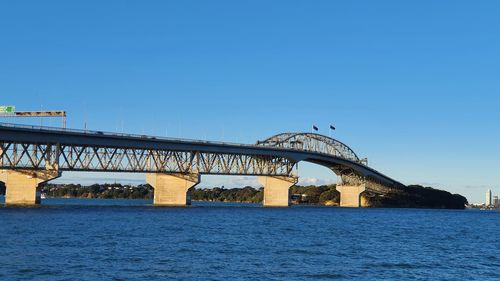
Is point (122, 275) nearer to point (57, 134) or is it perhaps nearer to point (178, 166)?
point (57, 134)

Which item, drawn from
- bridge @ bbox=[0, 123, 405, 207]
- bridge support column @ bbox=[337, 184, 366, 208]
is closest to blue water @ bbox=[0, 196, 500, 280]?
bridge @ bbox=[0, 123, 405, 207]

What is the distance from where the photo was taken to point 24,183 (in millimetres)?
103500

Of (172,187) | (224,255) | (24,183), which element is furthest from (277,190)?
(224,255)

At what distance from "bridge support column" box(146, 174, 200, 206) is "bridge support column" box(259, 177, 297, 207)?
3039 centimetres

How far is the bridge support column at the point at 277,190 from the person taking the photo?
518ft

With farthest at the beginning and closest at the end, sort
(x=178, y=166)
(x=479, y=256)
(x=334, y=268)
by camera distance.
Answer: (x=178, y=166) < (x=479, y=256) < (x=334, y=268)

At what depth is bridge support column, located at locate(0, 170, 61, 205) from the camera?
10281 centimetres

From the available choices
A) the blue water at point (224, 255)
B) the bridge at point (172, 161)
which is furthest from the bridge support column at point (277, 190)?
the blue water at point (224, 255)

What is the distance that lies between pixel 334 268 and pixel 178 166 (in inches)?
3609

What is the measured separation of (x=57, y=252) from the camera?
41.1m

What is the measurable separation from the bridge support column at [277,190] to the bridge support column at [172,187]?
99.7ft

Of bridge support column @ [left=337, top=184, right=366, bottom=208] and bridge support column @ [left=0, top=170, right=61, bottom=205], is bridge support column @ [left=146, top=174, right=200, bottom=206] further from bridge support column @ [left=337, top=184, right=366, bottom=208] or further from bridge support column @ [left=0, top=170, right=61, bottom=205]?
bridge support column @ [left=337, top=184, right=366, bottom=208]

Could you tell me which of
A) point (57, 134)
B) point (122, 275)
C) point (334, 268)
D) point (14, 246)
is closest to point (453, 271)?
point (334, 268)

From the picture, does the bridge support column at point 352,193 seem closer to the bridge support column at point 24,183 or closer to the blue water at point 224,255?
the bridge support column at point 24,183
